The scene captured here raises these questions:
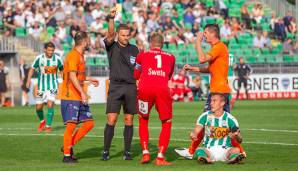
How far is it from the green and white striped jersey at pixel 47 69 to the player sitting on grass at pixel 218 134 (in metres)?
8.35

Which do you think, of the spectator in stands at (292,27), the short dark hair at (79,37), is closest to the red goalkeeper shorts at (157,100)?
the short dark hair at (79,37)

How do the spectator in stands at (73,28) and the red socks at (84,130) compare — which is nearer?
the red socks at (84,130)

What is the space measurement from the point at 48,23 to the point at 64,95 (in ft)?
85.9

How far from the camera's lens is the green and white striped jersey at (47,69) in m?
22.8

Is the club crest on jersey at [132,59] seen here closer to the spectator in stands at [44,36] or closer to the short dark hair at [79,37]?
the short dark hair at [79,37]

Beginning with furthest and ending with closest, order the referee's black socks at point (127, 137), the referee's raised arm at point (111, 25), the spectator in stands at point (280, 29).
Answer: the spectator in stands at point (280, 29) < the referee's black socks at point (127, 137) < the referee's raised arm at point (111, 25)

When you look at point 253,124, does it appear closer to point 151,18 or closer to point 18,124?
point 18,124

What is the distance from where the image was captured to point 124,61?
16156mm

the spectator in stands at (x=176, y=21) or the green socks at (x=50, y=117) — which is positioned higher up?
the spectator in stands at (x=176, y=21)

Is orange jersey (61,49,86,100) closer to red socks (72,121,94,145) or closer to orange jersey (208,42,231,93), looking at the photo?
red socks (72,121,94,145)

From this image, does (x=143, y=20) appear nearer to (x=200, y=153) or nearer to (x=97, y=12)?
(x=97, y=12)

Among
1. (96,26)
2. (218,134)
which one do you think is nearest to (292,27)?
(96,26)

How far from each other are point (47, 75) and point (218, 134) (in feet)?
29.3

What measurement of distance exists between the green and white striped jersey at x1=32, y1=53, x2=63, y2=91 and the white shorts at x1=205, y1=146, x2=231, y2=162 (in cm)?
846
